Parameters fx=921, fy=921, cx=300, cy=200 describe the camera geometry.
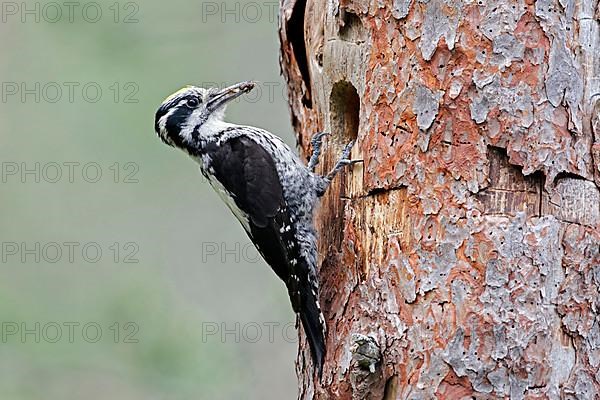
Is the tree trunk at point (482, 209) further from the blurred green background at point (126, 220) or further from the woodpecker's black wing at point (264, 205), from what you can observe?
the blurred green background at point (126, 220)

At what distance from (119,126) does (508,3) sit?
4844 millimetres

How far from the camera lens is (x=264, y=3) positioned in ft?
25.4

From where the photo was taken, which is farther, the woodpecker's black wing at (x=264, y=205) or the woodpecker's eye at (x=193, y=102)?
the woodpecker's eye at (x=193, y=102)

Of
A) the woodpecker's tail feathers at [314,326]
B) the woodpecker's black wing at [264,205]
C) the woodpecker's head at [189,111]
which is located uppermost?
the woodpecker's head at [189,111]

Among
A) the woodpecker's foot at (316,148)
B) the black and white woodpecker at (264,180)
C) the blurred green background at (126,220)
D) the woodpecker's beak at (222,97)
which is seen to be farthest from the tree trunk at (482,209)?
the blurred green background at (126,220)

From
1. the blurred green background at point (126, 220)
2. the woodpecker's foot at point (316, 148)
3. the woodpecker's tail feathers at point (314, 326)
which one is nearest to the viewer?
the woodpecker's tail feathers at point (314, 326)

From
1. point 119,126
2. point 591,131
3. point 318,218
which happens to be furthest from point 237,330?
point 591,131

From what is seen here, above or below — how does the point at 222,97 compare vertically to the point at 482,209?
above

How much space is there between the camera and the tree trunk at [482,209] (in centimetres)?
314

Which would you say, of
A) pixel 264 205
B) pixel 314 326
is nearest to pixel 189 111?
pixel 264 205

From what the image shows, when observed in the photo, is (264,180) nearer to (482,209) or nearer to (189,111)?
(189,111)

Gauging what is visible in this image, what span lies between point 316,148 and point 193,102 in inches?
37.9

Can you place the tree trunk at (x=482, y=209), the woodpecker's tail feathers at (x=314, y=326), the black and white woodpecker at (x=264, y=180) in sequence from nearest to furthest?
the tree trunk at (x=482, y=209) → the woodpecker's tail feathers at (x=314, y=326) → the black and white woodpecker at (x=264, y=180)

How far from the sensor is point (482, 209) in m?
3.22
